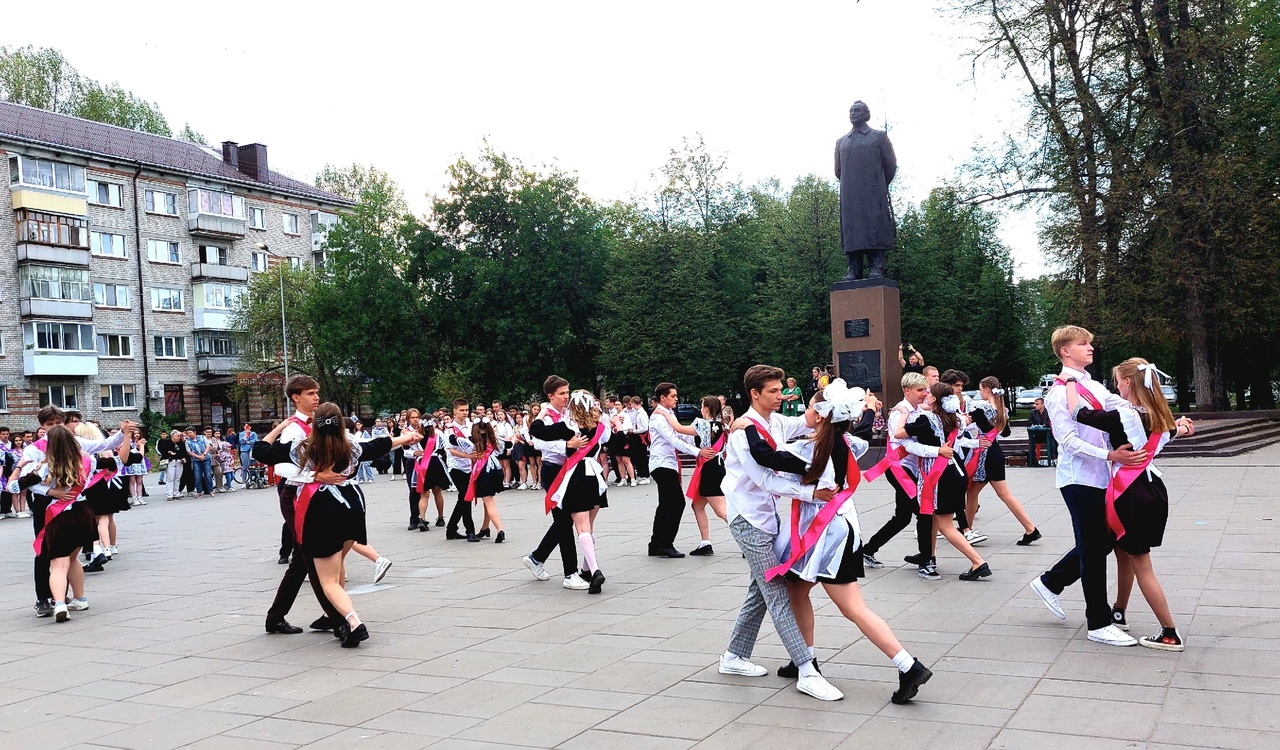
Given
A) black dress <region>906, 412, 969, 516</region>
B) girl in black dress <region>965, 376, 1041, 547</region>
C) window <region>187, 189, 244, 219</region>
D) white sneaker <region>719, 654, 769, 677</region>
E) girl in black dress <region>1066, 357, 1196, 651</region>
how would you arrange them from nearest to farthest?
white sneaker <region>719, 654, 769, 677</region>
girl in black dress <region>1066, 357, 1196, 651</region>
black dress <region>906, 412, 969, 516</region>
girl in black dress <region>965, 376, 1041, 547</region>
window <region>187, 189, 244, 219</region>

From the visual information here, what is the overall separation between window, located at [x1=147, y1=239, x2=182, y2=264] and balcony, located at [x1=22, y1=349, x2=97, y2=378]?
→ 658 centimetres

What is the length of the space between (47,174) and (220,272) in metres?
10.3

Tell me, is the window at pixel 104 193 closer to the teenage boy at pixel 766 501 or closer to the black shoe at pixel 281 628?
the black shoe at pixel 281 628

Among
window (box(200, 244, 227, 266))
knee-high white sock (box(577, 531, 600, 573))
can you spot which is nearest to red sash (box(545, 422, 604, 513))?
knee-high white sock (box(577, 531, 600, 573))

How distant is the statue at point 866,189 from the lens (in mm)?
19641

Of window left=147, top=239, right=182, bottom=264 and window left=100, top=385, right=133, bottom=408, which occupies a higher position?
window left=147, top=239, right=182, bottom=264

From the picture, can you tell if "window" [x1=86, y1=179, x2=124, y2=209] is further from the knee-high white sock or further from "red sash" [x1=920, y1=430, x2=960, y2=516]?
"red sash" [x1=920, y1=430, x2=960, y2=516]

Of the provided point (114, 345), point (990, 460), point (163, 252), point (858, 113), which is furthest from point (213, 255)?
point (990, 460)

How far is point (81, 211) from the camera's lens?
4816 centimetres

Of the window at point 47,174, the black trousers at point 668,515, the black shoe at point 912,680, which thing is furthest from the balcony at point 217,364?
the black shoe at point 912,680

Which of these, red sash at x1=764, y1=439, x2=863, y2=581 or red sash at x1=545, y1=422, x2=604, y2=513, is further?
red sash at x1=545, y1=422, x2=604, y2=513

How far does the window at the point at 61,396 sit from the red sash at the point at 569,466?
148ft

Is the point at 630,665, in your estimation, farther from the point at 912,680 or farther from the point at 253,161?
the point at 253,161

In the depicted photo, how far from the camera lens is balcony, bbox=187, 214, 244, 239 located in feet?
178
